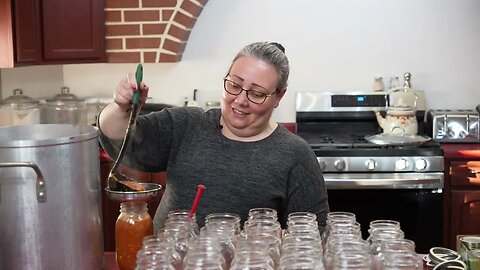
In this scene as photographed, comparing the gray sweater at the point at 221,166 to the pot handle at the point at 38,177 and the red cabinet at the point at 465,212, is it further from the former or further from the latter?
the red cabinet at the point at 465,212

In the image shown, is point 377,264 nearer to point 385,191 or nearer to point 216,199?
point 216,199

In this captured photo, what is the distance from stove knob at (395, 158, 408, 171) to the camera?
3.33m

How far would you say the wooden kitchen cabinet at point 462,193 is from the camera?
11.0 feet

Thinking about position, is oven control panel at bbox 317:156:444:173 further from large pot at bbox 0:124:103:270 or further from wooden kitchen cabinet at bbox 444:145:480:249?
large pot at bbox 0:124:103:270

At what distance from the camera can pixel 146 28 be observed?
150 inches

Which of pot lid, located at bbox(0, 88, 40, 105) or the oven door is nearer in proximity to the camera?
the oven door

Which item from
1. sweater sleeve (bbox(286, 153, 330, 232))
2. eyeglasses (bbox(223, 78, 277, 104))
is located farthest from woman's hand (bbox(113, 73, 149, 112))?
sweater sleeve (bbox(286, 153, 330, 232))

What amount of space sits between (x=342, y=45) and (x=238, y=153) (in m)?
2.02

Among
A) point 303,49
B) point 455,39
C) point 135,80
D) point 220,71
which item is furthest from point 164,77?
point 135,80

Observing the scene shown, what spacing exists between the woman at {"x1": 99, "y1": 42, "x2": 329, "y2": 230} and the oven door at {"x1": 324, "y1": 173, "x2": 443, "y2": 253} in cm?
129

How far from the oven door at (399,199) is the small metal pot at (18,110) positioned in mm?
1509

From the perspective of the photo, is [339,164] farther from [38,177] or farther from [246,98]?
[38,177]

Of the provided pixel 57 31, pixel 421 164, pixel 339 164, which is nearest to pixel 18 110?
pixel 57 31

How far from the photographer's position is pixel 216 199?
6.55ft
